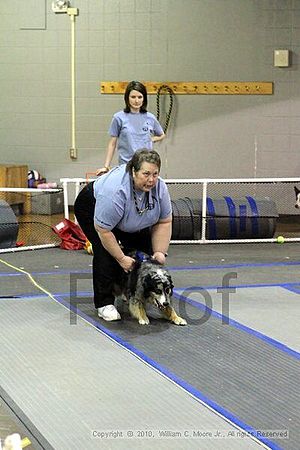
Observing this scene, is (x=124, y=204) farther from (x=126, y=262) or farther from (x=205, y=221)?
(x=205, y=221)

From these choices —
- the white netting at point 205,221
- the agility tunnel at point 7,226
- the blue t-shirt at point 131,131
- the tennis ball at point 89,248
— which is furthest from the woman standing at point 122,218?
the white netting at point 205,221

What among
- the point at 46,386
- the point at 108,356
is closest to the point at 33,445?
the point at 46,386

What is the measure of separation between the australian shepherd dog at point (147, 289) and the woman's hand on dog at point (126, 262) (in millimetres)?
25

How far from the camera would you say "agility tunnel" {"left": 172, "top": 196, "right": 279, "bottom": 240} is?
7.06 m

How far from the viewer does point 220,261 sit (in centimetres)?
629

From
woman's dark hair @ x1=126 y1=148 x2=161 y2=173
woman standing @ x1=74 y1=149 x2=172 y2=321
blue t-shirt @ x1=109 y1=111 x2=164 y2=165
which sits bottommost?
woman standing @ x1=74 y1=149 x2=172 y2=321

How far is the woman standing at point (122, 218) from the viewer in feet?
13.9

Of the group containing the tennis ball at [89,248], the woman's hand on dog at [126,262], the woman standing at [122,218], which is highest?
the woman standing at [122,218]

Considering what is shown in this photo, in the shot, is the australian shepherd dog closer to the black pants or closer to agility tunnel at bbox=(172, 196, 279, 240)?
the black pants

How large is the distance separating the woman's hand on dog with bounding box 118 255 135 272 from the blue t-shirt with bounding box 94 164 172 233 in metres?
0.18

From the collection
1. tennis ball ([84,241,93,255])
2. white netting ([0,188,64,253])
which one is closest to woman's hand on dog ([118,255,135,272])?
tennis ball ([84,241,93,255])

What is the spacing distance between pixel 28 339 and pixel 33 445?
4.25ft

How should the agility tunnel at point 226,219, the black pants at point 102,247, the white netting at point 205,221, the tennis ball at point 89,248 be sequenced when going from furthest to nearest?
the agility tunnel at point 226,219, the white netting at point 205,221, the tennis ball at point 89,248, the black pants at point 102,247

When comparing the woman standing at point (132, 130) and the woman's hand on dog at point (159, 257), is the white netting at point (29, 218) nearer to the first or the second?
the woman standing at point (132, 130)
